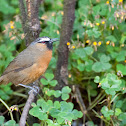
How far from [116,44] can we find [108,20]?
1.66ft

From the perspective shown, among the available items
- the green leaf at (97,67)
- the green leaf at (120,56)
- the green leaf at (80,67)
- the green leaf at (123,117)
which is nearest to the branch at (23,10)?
the green leaf at (80,67)

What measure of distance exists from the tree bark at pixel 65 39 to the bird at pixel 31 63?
0.73 ft

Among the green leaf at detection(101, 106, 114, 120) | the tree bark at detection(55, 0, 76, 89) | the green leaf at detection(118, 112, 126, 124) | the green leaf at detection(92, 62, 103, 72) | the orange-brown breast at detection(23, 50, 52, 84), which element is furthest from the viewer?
the green leaf at detection(92, 62, 103, 72)

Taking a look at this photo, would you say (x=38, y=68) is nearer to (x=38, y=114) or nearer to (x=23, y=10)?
(x=38, y=114)

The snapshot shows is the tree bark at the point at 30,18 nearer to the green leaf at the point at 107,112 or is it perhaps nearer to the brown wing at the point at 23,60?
the brown wing at the point at 23,60

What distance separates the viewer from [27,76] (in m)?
3.08

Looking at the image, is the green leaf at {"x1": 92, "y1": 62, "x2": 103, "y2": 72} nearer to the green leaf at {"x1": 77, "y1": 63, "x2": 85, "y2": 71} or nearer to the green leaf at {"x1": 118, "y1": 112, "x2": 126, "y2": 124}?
the green leaf at {"x1": 77, "y1": 63, "x2": 85, "y2": 71}

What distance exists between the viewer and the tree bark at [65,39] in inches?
131

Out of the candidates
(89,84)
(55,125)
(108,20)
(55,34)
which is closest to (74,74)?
(89,84)

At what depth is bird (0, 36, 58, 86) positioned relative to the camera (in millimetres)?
3074

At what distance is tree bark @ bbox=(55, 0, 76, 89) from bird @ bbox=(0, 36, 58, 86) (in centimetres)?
22

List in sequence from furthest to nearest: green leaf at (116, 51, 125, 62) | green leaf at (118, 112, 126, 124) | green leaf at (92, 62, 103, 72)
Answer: green leaf at (116, 51, 125, 62), green leaf at (92, 62, 103, 72), green leaf at (118, 112, 126, 124)

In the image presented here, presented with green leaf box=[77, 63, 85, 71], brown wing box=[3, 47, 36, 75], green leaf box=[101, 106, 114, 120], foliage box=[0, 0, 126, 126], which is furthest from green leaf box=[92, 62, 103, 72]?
brown wing box=[3, 47, 36, 75]

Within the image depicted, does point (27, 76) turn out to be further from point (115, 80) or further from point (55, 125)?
point (115, 80)
